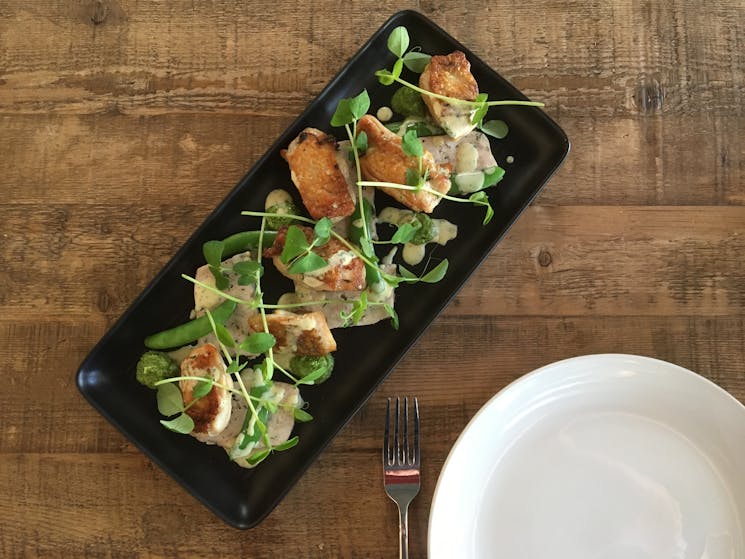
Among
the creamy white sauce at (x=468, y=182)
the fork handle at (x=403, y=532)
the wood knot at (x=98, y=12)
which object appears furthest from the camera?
the wood knot at (x=98, y=12)

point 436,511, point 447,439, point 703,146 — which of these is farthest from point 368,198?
point 703,146

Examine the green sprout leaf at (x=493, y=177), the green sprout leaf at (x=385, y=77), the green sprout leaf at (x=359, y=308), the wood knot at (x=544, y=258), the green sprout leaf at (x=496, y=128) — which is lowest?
the green sprout leaf at (x=359, y=308)

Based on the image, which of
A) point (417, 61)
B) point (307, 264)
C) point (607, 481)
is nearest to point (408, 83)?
point (417, 61)

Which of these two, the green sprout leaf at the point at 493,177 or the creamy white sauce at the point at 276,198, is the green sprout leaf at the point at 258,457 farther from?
the green sprout leaf at the point at 493,177

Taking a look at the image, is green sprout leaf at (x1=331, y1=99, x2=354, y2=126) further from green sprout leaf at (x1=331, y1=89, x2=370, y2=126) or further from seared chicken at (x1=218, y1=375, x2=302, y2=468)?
seared chicken at (x1=218, y1=375, x2=302, y2=468)

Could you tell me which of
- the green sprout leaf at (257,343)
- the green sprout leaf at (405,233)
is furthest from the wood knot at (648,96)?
the green sprout leaf at (257,343)

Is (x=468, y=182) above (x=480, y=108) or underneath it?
underneath

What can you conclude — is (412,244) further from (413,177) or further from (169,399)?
(169,399)
